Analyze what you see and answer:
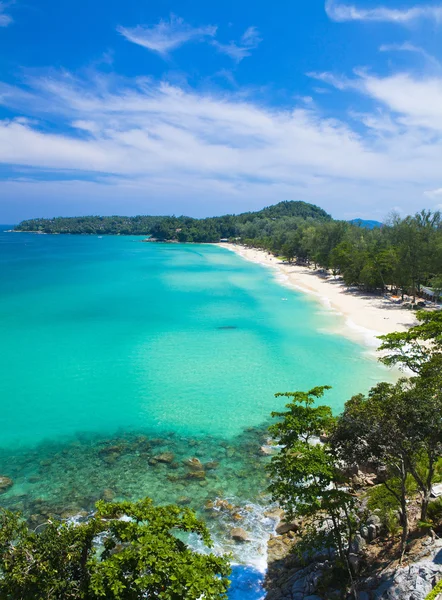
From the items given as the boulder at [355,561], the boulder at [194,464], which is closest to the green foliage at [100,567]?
the boulder at [355,561]

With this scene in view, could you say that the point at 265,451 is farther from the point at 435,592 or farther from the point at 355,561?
the point at 435,592

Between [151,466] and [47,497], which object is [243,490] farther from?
[47,497]

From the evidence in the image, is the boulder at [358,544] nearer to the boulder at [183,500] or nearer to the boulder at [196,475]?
the boulder at [183,500]

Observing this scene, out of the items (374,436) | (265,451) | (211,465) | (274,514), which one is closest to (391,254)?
(265,451)

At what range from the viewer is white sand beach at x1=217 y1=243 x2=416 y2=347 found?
135 feet

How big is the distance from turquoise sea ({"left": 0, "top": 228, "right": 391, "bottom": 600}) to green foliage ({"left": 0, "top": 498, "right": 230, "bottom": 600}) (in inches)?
237

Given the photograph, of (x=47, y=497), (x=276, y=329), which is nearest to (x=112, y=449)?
(x=47, y=497)

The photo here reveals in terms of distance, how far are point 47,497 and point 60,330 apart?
30.4m

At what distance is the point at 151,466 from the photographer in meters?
19.0

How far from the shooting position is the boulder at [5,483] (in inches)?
679

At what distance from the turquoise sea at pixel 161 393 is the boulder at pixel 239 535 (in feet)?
0.77

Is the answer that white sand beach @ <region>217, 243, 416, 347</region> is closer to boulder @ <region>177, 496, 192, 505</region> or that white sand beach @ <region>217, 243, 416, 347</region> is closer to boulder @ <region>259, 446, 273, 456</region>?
boulder @ <region>259, 446, 273, 456</region>

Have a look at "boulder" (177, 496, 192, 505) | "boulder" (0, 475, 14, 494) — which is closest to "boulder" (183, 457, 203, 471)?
"boulder" (177, 496, 192, 505)

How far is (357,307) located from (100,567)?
49952 millimetres
